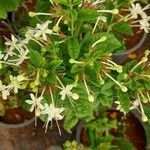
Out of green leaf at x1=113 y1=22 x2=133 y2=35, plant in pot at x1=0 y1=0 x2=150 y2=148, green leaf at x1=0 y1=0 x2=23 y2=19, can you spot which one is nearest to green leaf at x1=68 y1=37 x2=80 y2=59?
plant in pot at x1=0 y1=0 x2=150 y2=148

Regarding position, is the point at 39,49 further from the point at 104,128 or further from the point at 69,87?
the point at 104,128

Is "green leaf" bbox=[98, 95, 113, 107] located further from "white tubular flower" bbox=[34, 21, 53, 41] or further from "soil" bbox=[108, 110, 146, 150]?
"soil" bbox=[108, 110, 146, 150]

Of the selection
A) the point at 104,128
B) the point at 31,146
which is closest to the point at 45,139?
the point at 31,146

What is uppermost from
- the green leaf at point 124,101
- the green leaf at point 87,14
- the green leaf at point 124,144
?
the green leaf at point 87,14

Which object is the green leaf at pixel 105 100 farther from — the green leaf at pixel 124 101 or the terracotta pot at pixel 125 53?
the terracotta pot at pixel 125 53

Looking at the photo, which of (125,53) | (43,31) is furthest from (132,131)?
(43,31)

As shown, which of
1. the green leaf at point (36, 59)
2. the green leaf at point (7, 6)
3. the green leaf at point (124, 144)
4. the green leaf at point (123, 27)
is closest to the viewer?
the green leaf at point (36, 59)

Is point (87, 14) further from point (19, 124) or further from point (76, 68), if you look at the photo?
point (19, 124)

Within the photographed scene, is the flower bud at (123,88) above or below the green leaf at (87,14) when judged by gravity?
below

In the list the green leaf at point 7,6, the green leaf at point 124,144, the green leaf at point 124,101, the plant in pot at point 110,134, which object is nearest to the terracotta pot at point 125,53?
the plant in pot at point 110,134
